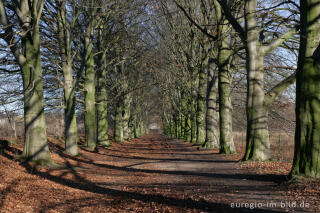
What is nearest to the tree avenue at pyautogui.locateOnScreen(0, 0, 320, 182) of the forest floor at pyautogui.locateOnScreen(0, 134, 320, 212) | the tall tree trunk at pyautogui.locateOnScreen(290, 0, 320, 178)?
the tall tree trunk at pyautogui.locateOnScreen(290, 0, 320, 178)

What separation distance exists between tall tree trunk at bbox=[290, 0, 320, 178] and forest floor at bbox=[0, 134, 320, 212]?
0.49m

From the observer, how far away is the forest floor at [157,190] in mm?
5520

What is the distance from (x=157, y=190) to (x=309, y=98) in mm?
4319

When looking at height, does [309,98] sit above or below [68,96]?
below

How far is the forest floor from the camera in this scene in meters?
5.52

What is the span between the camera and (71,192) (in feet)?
23.1

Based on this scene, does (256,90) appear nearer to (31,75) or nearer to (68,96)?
(31,75)

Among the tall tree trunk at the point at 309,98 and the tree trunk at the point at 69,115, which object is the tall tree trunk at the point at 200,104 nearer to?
the tree trunk at the point at 69,115

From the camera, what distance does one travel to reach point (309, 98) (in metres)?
6.82


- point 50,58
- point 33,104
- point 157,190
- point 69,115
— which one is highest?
point 50,58

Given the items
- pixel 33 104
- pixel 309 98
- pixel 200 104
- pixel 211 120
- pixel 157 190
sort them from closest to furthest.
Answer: pixel 309 98, pixel 157 190, pixel 33 104, pixel 211 120, pixel 200 104

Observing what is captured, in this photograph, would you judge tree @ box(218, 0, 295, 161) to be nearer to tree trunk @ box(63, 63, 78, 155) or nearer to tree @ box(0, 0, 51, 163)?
tree @ box(0, 0, 51, 163)

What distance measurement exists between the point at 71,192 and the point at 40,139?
4.08 m

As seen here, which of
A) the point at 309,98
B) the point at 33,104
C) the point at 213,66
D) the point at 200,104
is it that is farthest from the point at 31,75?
the point at 200,104
